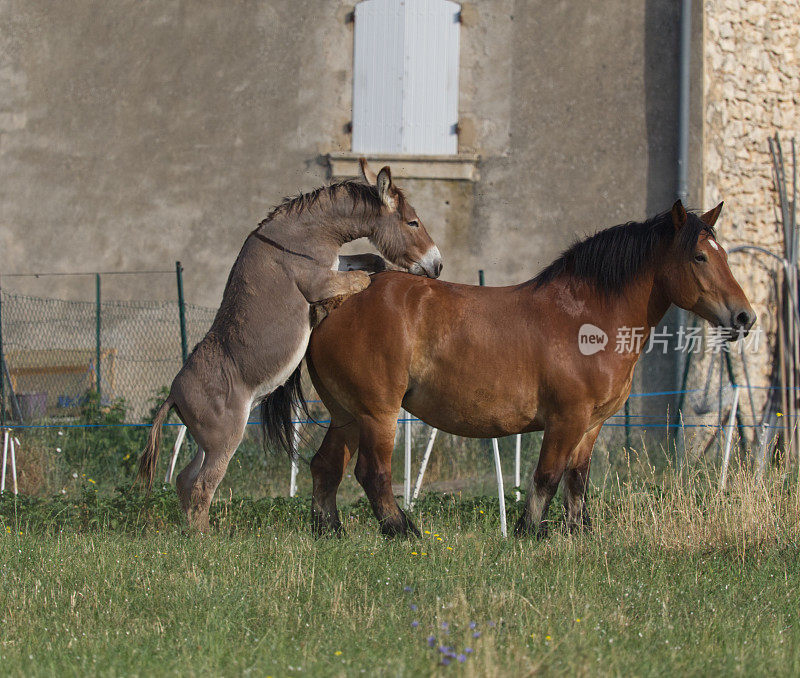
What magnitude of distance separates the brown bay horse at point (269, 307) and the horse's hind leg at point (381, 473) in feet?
2.18

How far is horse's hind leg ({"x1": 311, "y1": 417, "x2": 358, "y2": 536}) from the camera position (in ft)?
21.4

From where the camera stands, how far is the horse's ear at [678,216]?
6047 millimetres

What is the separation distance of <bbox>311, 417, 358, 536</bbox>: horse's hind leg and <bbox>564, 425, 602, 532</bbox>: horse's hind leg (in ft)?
4.85

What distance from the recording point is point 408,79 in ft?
40.9

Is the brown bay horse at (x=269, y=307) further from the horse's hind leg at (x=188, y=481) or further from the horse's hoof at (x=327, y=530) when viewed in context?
the horse's hoof at (x=327, y=530)

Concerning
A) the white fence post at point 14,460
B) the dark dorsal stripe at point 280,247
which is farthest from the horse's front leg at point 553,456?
the white fence post at point 14,460

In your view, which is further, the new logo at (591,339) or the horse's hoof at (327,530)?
the horse's hoof at (327,530)

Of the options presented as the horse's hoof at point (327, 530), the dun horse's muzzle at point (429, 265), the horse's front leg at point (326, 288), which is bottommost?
the horse's hoof at point (327, 530)

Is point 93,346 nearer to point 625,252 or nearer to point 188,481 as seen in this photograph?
point 188,481

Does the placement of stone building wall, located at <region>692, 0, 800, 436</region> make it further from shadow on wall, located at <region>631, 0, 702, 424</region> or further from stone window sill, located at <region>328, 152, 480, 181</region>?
stone window sill, located at <region>328, 152, 480, 181</region>

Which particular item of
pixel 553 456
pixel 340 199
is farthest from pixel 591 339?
pixel 340 199

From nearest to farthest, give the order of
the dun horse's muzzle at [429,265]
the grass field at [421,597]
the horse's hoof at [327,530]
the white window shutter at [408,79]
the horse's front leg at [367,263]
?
the grass field at [421,597] < the horse's hoof at [327,530] < the dun horse's muzzle at [429,265] < the horse's front leg at [367,263] < the white window shutter at [408,79]

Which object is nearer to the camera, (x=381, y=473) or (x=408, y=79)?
(x=381, y=473)

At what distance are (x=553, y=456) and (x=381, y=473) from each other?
3.59 feet
